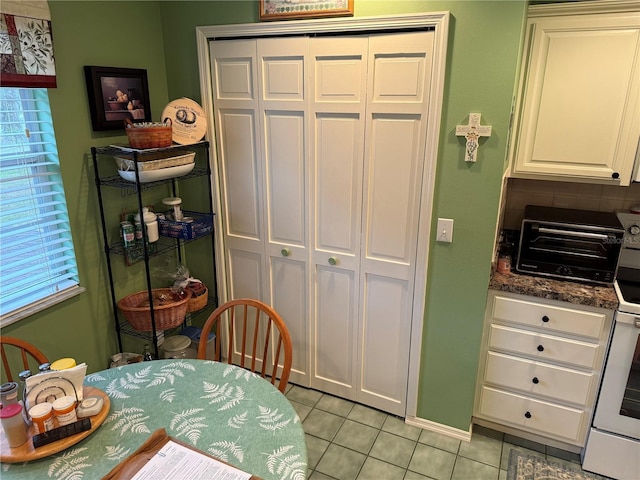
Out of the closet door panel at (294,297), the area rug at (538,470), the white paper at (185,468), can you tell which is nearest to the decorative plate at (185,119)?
the closet door panel at (294,297)

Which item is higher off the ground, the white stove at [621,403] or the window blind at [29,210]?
the window blind at [29,210]

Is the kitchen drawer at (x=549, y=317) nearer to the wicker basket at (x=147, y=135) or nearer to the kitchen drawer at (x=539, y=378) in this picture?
the kitchen drawer at (x=539, y=378)

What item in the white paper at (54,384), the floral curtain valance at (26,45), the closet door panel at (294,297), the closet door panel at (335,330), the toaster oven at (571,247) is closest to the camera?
the white paper at (54,384)

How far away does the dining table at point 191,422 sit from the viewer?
4.43 ft

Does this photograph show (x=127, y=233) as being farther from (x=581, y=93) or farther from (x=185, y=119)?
(x=581, y=93)

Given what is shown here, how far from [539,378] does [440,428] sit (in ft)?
1.97

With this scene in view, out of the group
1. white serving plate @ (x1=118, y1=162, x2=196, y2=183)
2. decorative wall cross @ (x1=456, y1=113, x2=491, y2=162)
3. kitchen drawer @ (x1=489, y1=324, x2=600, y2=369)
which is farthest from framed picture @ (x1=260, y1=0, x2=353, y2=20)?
kitchen drawer @ (x1=489, y1=324, x2=600, y2=369)

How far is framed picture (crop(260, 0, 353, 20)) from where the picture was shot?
2111 mm

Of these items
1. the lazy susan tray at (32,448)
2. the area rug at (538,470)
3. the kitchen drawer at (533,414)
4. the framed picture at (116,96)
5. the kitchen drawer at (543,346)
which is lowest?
the area rug at (538,470)

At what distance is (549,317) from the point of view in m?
2.20

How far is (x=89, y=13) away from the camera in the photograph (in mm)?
2119

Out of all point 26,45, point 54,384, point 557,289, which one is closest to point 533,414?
point 557,289

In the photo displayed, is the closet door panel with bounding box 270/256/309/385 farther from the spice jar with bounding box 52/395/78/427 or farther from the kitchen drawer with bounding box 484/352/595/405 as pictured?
the spice jar with bounding box 52/395/78/427

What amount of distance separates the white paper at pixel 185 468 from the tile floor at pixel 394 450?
40.9 inches
